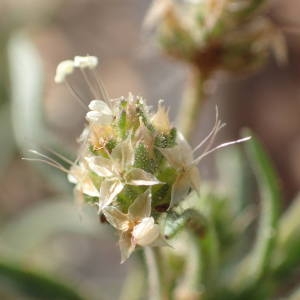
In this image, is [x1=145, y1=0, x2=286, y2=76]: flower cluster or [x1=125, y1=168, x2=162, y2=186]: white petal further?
[x1=145, y1=0, x2=286, y2=76]: flower cluster

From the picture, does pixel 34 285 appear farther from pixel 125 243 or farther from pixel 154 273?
pixel 125 243

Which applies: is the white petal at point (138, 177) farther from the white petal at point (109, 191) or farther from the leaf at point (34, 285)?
the leaf at point (34, 285)

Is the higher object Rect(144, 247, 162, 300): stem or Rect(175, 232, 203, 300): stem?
Rect(144, 247, 162, 300): stem

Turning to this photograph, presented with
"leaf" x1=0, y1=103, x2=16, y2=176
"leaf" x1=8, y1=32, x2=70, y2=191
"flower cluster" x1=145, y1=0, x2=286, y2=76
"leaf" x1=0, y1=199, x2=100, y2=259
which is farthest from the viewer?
"leaf" x1=0, y1=103, x2=16, y2=176

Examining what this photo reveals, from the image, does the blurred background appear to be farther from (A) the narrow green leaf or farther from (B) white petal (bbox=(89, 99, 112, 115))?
(B) white petal (bbox=(89, 99, 112, 115))

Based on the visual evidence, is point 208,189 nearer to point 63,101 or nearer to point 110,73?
point 63,101

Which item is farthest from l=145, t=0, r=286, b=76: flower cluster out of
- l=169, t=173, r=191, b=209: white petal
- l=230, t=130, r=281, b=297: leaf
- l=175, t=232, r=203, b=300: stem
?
l=169, t=173, r=191, b=209: white petal
